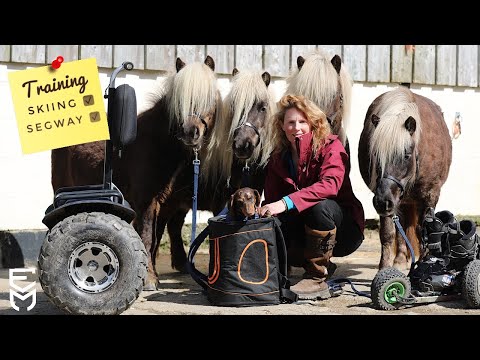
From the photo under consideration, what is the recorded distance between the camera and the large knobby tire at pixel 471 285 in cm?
499

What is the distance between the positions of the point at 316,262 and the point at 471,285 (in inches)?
41.2

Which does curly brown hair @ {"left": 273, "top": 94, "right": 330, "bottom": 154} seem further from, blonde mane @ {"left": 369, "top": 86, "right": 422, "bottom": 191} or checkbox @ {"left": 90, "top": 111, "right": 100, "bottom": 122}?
checkbox @ {"left": 90, "top": 111, "right": 100, "bottom": 122}

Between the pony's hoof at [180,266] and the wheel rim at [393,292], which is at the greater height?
the wheel rim at [393,292]

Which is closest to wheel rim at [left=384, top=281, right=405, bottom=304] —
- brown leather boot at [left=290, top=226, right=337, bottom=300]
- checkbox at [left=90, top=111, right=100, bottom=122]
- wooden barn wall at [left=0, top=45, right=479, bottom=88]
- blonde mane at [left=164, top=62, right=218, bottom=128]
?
brown leather boot at [left=290, top=226, right=337, bottom=300]

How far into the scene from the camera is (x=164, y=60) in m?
8.04

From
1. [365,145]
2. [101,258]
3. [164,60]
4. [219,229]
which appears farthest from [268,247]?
[164,60]

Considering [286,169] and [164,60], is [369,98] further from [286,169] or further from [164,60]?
[286,169]

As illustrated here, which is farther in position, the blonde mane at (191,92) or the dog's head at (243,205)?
the blonde mane at (191,92)

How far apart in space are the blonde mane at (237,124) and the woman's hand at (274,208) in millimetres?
799

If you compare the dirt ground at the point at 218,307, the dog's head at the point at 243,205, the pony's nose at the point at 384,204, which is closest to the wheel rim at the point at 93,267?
the dirt ground at the point at 218,307

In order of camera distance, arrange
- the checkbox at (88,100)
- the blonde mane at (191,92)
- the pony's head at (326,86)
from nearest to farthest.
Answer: the checkbox at (88,100), the blonde mane at (191,92), the pony's head at (326,86)

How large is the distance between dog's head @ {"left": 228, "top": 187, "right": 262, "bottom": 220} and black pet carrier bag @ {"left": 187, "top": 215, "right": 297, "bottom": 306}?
0.07 metres

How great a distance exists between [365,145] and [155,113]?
1.82 metres

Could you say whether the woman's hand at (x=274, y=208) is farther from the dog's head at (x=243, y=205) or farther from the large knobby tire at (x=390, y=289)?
the large knobby tire at (x=390, y=289)
